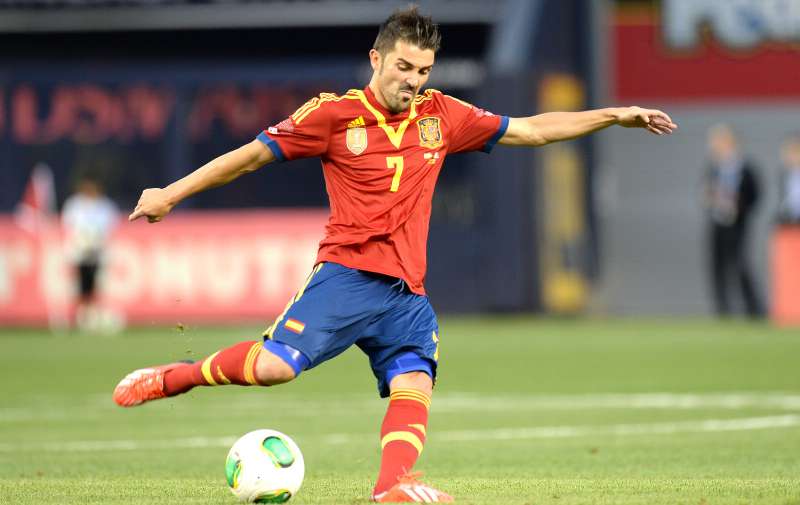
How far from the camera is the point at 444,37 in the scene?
29.0 meters

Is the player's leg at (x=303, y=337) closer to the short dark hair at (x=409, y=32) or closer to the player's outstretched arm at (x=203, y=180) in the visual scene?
the player's outstretched arm at (x=203, y=180)

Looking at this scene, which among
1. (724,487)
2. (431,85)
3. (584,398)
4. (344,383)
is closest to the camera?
(724,487)

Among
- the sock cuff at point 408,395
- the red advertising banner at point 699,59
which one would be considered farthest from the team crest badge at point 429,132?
the red advertising banner at point 699,59

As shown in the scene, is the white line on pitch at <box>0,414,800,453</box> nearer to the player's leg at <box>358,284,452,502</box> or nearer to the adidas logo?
the player's leg at <box>358,284,452,502</box>

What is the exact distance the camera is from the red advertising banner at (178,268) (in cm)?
2552

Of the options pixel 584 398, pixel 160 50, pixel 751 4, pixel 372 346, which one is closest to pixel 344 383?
pixel 584 398

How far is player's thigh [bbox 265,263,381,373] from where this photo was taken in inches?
308

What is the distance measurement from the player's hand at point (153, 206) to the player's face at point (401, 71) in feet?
3.69

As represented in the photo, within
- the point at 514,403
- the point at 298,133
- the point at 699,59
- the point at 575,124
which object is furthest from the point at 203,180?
the point at 699,59

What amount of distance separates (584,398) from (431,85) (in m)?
13.6

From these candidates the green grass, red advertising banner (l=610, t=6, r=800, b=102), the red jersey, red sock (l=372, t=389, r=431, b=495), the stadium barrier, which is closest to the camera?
red sock (l=372, t=389, r=431, b=495)

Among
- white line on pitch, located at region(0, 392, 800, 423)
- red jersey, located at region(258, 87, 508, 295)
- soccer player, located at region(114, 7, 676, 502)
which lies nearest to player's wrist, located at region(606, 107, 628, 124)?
soccer player, located at region(114, 7, 676, 502)

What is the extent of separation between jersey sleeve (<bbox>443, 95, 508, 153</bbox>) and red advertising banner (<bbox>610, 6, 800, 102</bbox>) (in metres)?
24.2

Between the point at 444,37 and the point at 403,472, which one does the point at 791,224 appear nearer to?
the point at 444,37
